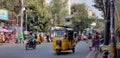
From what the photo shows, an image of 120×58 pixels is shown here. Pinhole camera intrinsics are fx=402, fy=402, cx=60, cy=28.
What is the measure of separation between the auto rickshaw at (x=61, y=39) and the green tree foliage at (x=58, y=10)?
86361 mm

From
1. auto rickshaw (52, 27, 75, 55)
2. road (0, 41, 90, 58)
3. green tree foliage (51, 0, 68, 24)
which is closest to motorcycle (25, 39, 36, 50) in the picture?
road (0, 41, 90, 58)

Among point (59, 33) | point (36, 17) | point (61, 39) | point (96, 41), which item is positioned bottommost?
point (36, 17)

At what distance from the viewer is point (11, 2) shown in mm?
69125

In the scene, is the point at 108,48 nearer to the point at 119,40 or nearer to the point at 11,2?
the point at 119,40

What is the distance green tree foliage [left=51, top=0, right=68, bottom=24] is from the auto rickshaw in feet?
283

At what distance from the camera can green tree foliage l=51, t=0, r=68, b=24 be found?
118m

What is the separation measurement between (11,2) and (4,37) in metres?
13.8

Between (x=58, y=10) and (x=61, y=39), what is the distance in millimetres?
89233

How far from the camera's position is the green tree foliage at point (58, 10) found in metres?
118

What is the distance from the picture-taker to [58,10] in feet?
388

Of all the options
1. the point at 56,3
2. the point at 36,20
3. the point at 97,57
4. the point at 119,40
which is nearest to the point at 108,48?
the point at 119,40

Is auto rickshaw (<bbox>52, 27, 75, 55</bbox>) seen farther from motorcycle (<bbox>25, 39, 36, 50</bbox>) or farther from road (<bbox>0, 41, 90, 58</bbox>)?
motorcycle (<bbox>25, 39, 36, 50</bbox>)

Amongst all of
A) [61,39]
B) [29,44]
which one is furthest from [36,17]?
[61,39]

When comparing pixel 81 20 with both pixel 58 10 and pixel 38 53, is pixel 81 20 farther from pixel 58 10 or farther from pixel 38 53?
pixel 38 53
